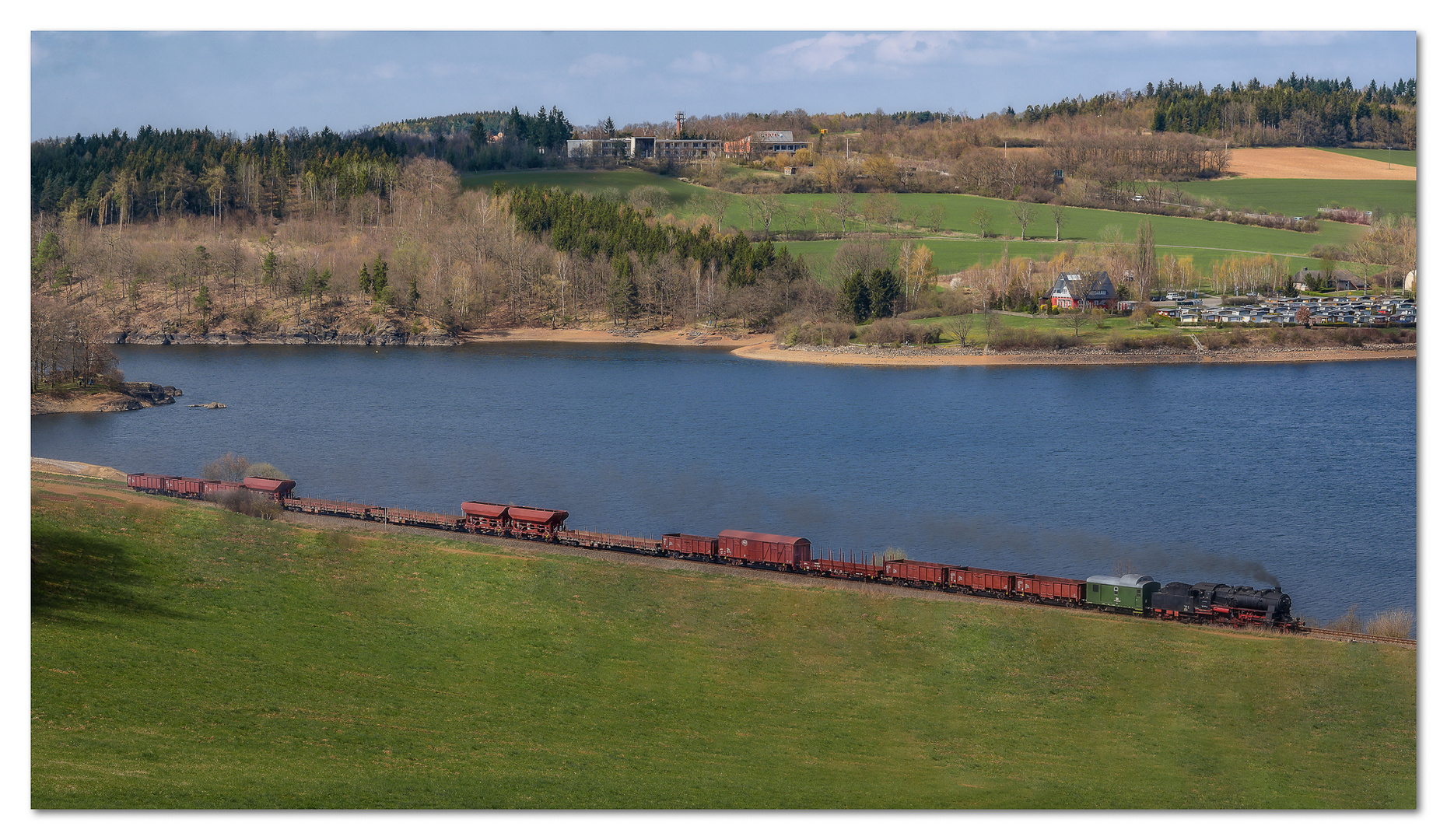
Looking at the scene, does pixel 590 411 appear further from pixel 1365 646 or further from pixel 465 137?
pixel 465 137

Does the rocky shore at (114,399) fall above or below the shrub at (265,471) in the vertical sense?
above

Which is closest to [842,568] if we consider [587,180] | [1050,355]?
[1050,355]

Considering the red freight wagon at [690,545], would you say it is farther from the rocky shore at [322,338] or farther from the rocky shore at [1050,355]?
the rocky shore at [322,338]

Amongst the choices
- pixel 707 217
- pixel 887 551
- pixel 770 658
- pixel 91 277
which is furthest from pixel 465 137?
pixel 770 658

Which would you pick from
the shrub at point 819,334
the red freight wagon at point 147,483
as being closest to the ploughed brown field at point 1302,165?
the shrub at point 819,334

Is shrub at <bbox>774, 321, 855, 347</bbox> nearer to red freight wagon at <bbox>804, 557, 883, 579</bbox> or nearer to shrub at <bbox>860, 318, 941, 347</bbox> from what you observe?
shrub at <bbox>860, 318, 941, 347</bbox>

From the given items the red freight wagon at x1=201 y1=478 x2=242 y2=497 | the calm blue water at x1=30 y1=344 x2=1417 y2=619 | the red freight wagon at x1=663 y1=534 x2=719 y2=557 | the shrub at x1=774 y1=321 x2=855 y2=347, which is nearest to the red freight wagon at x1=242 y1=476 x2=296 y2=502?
the red freight wagon at x1=201 y1=478 x2=242 y2=497
